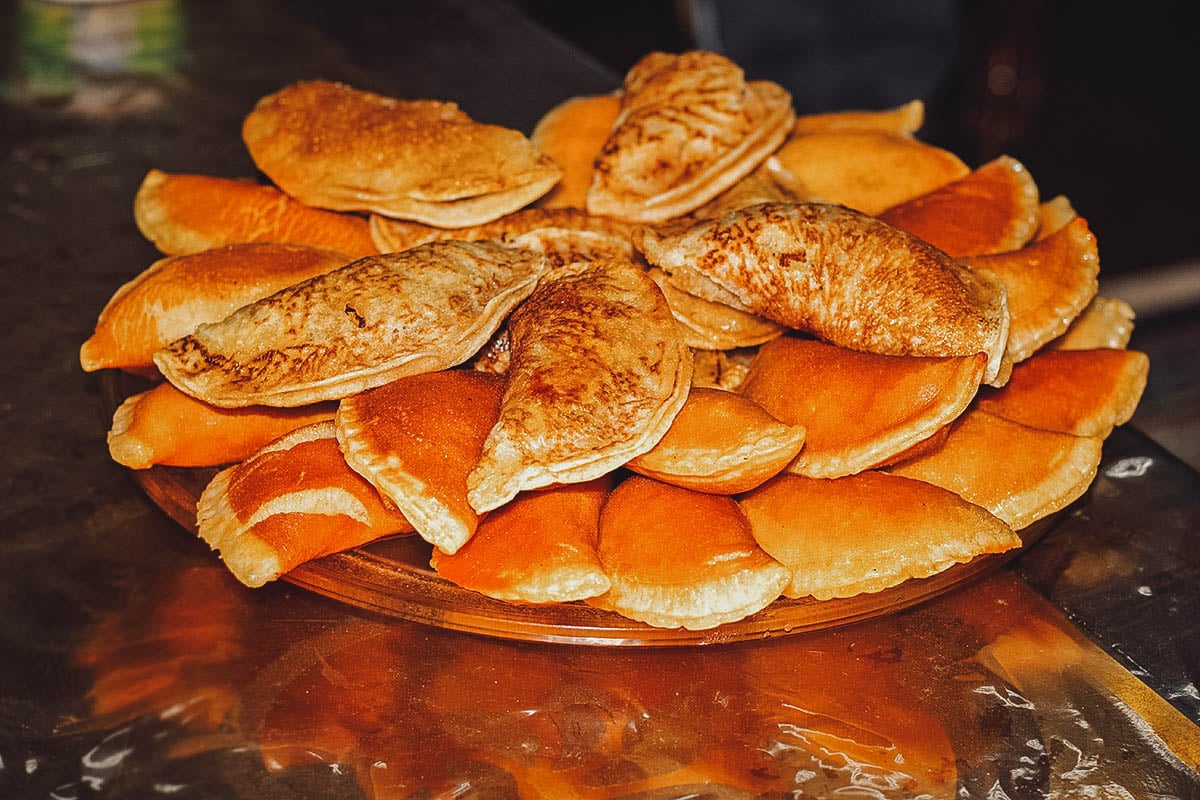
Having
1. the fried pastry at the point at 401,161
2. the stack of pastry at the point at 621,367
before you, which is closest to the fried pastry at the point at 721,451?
the stack of pastry at the point at 621,367

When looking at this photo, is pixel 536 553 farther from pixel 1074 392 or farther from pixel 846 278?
pixel 1074 392

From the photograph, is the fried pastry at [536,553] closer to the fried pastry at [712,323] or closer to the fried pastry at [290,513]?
the fried pastry at [290,513]

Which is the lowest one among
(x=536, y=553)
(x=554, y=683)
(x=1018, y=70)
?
(x=1018, y=70)

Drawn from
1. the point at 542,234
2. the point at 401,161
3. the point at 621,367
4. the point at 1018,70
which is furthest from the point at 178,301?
the point at 1018,70

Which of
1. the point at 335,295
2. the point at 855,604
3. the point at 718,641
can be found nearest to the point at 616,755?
the point at 718,641

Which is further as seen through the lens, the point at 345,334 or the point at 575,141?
the point at 575,141

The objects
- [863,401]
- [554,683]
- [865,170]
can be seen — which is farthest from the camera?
[865,170]

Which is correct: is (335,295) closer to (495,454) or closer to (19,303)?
(495,454)
